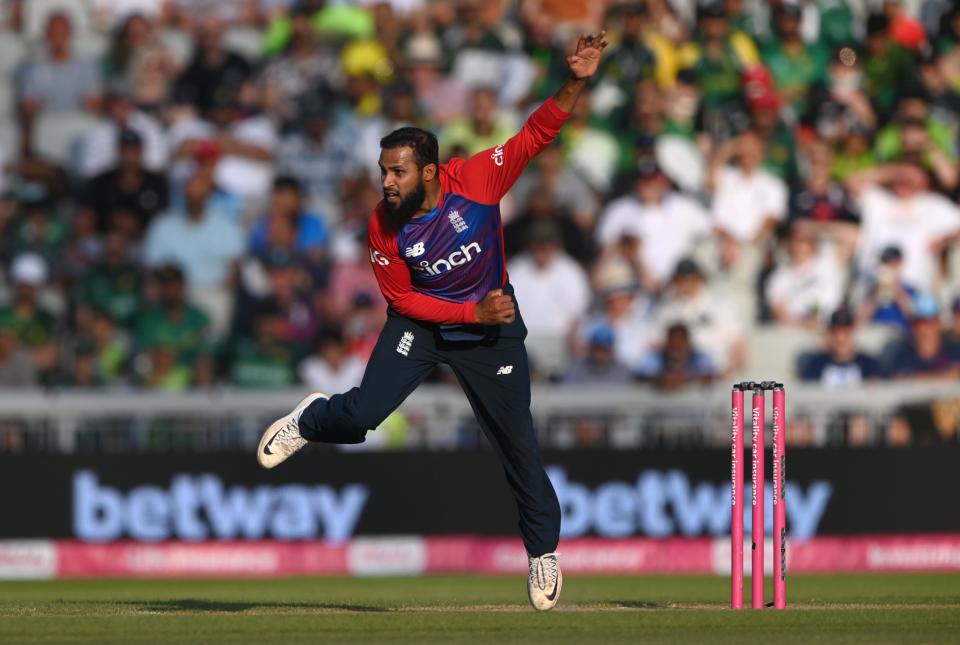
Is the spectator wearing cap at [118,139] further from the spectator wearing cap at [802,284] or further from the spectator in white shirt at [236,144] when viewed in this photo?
the spectator wearing cap at [802,284]

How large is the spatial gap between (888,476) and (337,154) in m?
5.05

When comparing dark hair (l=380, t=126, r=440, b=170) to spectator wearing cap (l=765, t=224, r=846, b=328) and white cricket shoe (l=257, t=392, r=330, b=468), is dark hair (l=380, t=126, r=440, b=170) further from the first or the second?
spectator wearing cap (l=765, t=224, r=846, b=328)

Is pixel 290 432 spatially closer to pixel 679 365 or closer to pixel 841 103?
pixel 679 365

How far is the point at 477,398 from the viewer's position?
8273 millimetres

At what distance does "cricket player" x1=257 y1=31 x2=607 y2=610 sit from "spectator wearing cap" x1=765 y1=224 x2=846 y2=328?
6.07 meters

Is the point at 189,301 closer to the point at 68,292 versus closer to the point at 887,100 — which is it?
the point at 68,292

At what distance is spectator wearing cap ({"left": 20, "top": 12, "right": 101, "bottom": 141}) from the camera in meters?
15.9

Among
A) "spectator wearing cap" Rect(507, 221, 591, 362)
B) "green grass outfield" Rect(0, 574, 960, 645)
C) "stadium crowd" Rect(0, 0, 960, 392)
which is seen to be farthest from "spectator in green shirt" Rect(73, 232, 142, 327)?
"green grass outfield" Rect(0, 574, 960, 645)

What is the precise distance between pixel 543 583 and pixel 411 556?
498cm

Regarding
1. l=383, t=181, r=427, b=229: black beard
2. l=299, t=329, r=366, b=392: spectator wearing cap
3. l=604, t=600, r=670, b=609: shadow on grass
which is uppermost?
l=383, t=181, r=427, b=229: black beard

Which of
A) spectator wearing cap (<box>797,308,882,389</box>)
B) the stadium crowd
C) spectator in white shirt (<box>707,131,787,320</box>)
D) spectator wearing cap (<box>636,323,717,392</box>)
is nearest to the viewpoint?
spectator wearing cap (<box>636,323,717,392</box>)

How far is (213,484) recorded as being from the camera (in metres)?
13.0

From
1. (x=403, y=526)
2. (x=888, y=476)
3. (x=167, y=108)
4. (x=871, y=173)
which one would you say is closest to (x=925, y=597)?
(x=888, y=476)

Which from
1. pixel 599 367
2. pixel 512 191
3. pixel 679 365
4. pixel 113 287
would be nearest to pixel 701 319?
pixel 679 365
